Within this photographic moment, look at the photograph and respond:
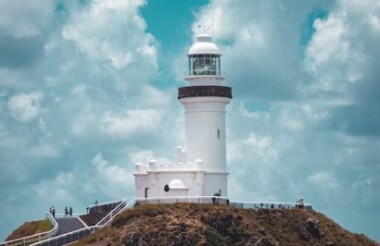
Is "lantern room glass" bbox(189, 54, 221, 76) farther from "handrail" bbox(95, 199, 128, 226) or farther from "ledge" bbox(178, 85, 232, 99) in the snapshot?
"handrail" bbox(95, 199, 128, 226)

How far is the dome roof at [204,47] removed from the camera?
88.2 metres

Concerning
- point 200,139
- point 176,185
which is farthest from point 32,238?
point 200,139

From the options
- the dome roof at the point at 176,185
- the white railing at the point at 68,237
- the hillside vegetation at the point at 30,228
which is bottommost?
the white railing at the point at 68,237

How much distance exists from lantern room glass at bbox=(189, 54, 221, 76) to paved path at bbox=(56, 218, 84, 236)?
15141 mm

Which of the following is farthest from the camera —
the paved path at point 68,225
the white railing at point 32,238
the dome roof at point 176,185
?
the dome roof at point 176,185

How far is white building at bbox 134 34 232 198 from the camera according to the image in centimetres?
8519

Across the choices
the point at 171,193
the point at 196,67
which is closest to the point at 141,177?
the point at 171,193

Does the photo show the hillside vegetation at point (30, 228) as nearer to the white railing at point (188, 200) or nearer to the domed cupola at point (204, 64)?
the white railing at point (188, 200)

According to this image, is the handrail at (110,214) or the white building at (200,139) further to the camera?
the white building at (200,139)

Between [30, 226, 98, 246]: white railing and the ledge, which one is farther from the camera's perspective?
the ledge

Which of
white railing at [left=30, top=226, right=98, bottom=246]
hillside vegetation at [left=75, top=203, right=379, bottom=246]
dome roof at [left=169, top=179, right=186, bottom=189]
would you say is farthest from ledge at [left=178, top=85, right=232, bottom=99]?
white railing at [left=30, top=226, right=98, bottom=246]

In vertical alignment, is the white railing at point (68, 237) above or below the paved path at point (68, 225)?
below

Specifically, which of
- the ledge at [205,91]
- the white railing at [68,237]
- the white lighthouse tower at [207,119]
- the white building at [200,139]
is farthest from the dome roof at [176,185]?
the white railing at [68,237]

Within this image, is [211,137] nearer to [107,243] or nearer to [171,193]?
[171,193]
